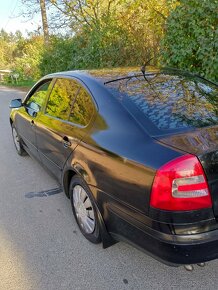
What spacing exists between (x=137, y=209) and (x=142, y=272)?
71cm

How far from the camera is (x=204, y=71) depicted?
5285 mm

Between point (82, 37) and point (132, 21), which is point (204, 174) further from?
point (82, 37)

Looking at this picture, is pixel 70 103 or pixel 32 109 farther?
pixel 32 109

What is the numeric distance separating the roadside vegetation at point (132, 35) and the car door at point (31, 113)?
2.73 m

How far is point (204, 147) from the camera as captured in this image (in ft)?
6.40

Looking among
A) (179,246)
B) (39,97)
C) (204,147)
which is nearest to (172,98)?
(204,147)

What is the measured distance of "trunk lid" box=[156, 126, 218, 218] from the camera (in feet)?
A: 6.24

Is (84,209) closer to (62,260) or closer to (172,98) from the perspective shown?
(62,260)

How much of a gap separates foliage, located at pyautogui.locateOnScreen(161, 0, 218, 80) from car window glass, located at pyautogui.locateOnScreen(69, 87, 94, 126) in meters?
3.02

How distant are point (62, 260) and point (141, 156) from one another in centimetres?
131

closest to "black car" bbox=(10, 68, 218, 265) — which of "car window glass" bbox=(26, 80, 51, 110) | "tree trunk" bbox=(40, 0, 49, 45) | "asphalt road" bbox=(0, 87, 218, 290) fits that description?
"asphalt road" bbox=(0, 87, 218, 290)

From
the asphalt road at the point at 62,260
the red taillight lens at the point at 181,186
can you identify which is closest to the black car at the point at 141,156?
the red taillight lens at the point at 181,186

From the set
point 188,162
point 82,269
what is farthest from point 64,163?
point 188,162

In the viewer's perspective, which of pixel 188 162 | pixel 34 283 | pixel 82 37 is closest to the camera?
pixel 188 162
